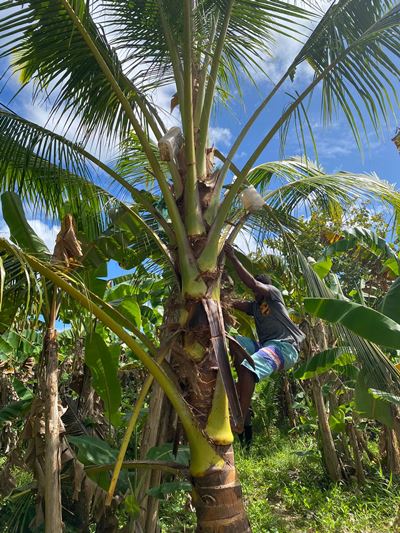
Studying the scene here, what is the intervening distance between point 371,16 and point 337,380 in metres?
5.57

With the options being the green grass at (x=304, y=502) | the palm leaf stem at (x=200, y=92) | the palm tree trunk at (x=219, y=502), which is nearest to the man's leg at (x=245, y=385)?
the palm tree trunk at (x=219, y=502)

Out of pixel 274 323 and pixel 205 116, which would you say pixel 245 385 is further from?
pixel 205 116

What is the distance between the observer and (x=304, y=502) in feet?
19.3

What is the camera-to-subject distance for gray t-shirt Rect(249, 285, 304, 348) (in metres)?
3.19

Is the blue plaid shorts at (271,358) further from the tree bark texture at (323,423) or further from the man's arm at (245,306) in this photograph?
the tree bark texture at (323,423)

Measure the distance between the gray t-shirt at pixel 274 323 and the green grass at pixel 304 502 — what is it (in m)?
3.00

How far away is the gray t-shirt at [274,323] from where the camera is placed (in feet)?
10.5

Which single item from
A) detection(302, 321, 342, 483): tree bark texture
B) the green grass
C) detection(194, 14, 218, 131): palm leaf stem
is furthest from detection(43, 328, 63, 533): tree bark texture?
detection(302, 321, 342, 483): tree bark texture

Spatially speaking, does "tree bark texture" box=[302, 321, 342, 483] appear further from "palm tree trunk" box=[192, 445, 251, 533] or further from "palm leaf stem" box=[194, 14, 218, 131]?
"palm tree trunk" box=[192, 445, 251, 533]

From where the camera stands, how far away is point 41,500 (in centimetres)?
347

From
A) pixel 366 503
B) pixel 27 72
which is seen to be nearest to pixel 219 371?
pixel 27 72

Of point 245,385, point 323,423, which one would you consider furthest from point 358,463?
point 245,385

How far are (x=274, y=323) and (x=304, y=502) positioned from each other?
12.5 feet

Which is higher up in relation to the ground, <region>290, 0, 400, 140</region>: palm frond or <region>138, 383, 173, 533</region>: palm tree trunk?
<region>290, 0, 400, 140</region>: palm frond
